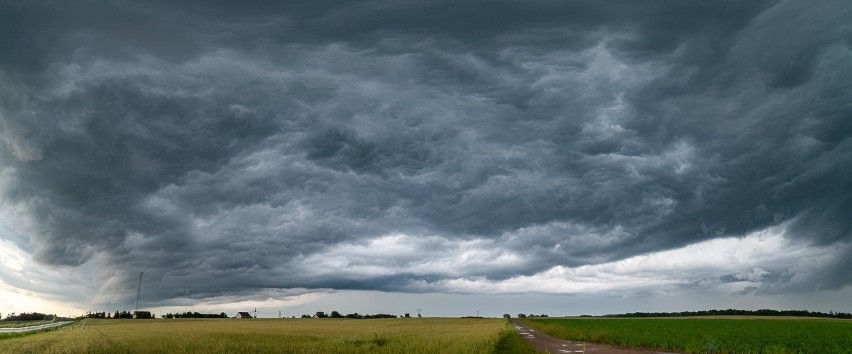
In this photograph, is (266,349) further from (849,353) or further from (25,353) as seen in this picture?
(849,353)

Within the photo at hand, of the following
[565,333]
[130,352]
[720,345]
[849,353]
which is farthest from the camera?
[565,333]

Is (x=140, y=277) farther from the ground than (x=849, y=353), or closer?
farther from the ground

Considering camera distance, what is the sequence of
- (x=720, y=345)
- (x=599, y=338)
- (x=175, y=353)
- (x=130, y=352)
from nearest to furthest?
(x=175, y=353)
(x=130, y=352)
(x=720, y=345)
(x=599, y=338)

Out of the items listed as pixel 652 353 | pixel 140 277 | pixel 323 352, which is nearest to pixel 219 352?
pixel 323 352

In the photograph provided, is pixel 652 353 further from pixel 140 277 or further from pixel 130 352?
pixel 140 277

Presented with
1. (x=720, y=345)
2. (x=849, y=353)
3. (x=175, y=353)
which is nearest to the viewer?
(x=175, y=353)

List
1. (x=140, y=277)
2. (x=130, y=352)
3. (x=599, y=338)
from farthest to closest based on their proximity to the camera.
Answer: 1. (x=140, y=277)
2. (x=599, y=338)
3. (x=130, y=352)

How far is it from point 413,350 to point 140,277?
14853cm

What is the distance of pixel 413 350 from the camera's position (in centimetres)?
3334

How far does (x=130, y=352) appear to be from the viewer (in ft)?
111

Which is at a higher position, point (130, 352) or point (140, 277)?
point (140, 277)

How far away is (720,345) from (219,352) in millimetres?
37229

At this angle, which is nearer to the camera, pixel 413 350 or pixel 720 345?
pixel 413 350

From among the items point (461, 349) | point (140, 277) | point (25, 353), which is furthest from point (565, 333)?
point (140, 277)
